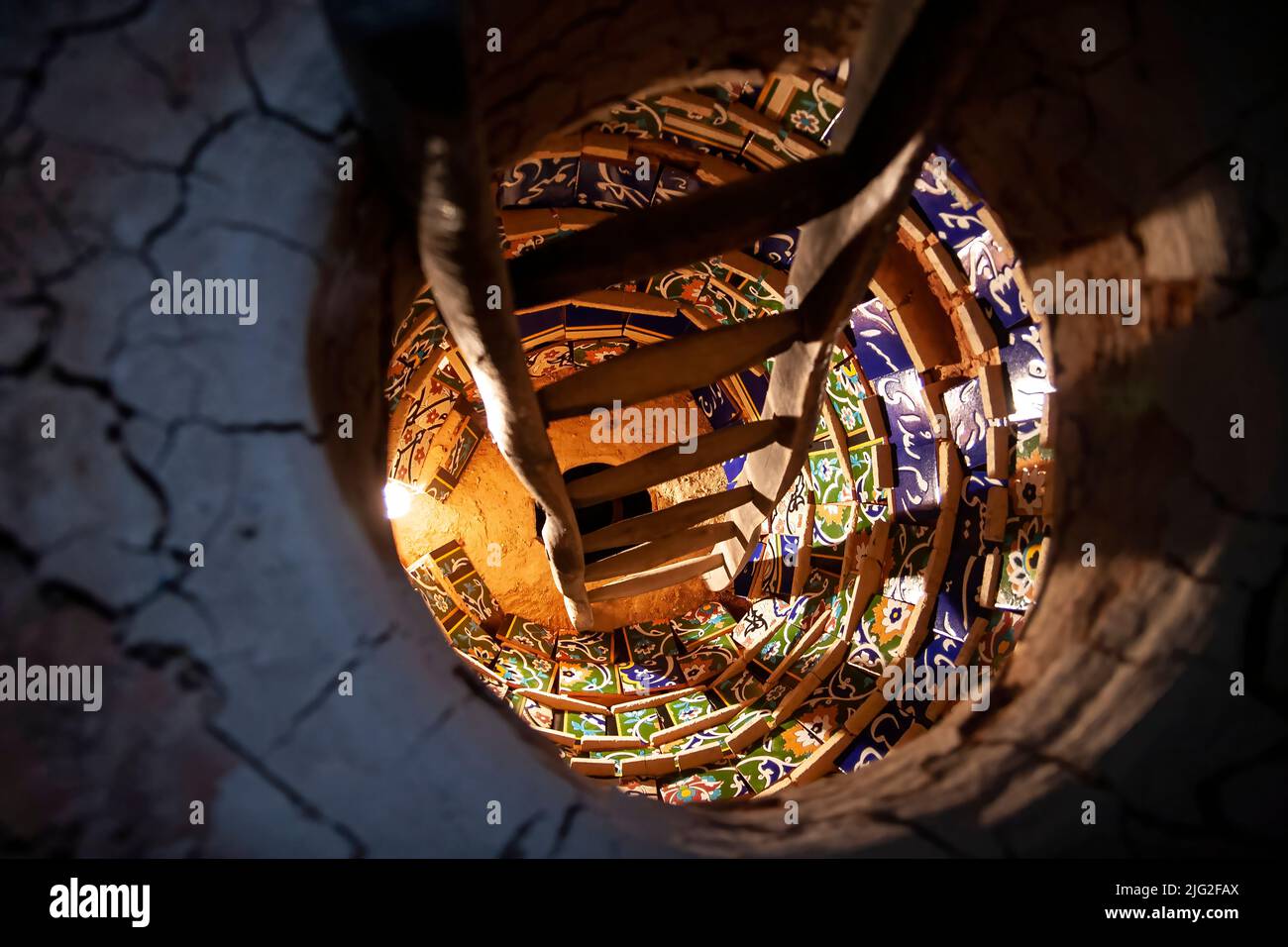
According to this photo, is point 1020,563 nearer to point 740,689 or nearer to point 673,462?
point 673,462

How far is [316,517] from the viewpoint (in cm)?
106

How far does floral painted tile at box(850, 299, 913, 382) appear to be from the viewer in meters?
3.51

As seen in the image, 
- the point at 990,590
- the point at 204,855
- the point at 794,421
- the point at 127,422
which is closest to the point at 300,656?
the point at 204,855

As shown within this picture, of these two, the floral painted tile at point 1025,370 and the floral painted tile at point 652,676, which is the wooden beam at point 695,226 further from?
the floral painted tile at point 652,676

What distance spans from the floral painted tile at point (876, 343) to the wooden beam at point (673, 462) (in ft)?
4.60

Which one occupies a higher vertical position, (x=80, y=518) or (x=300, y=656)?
(x=80, y=518)

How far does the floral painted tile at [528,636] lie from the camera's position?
16.2 feet

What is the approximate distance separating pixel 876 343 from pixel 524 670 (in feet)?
10.2

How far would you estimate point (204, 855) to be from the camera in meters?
0.97

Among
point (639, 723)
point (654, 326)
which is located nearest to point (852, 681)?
point (639, 723)
